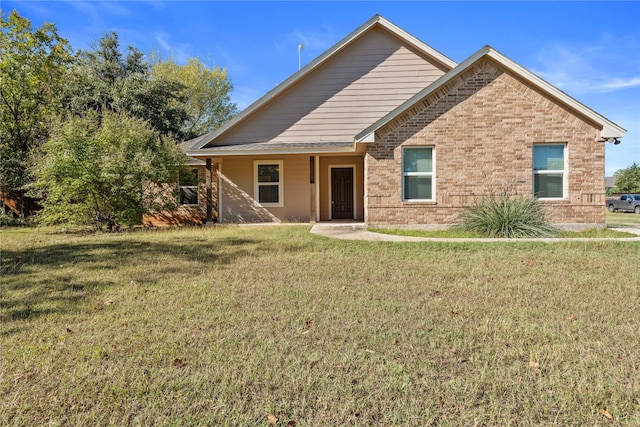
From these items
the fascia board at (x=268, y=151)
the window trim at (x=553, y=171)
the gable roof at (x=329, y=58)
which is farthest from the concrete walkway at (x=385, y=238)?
the gable roof at (x=329, y=58)

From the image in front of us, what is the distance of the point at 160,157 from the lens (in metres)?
13.5

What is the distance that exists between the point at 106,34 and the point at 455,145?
86.0ft

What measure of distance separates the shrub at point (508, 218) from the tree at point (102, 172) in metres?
10.7

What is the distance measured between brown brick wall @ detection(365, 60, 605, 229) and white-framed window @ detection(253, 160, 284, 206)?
4937 mm

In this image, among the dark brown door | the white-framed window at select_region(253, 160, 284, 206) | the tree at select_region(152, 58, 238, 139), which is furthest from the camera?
the tree at select_region(152, 58, 238, 139)

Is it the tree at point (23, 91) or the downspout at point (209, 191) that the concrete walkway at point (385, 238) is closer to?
the downspout at point (209, 191)

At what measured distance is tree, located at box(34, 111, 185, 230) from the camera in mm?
12016

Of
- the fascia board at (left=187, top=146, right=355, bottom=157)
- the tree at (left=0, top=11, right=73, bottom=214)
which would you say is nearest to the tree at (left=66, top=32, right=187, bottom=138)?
the tree at (left=0, top=11, right=73, bottom=214)

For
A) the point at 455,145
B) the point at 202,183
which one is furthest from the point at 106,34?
the point at 455,145

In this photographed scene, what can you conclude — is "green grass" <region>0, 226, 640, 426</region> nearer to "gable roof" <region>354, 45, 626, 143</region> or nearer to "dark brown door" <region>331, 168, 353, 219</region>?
"gable roof" <region>354, 45, 626, 143</region>

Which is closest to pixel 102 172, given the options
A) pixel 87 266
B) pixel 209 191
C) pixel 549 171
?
pixel 209 191

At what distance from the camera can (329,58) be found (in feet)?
48.9

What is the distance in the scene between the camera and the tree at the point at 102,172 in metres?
12.0

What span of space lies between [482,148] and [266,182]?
8337 mm
